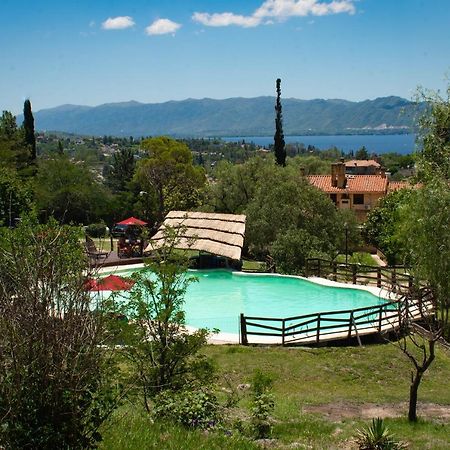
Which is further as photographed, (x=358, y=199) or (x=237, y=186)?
(x=358, y=199)

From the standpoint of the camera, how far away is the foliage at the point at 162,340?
9.67 meters

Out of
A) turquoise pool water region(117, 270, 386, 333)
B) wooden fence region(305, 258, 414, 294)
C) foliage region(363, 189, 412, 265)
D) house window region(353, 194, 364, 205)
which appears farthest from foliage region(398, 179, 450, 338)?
house window region(353, 194, 364, 205)

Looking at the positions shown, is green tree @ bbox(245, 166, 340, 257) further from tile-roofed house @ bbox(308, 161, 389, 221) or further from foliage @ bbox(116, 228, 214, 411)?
tile-roofed house @ bbox(308, 161, 389, 221)

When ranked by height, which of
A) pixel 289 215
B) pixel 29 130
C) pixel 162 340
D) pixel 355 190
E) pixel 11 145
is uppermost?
pixel 29 130

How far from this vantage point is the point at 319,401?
11875 millimetres

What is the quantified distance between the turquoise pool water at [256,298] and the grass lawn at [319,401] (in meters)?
5.40

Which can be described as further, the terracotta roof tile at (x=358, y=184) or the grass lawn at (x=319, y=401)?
the terracotta roof tile at (x=358, y=184)

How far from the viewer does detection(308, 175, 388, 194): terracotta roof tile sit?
5916cm

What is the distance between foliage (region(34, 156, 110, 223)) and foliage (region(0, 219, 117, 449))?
120 feet

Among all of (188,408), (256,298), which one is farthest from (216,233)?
(188,408)

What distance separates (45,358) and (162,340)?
4602 millimetres

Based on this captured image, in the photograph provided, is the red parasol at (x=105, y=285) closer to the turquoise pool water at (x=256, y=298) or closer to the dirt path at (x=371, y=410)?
the dirt path at (x=371, y=410)

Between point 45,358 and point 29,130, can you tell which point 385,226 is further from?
point 29,130

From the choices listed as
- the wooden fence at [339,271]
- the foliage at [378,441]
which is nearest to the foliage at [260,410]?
the foliage at [378,441]
